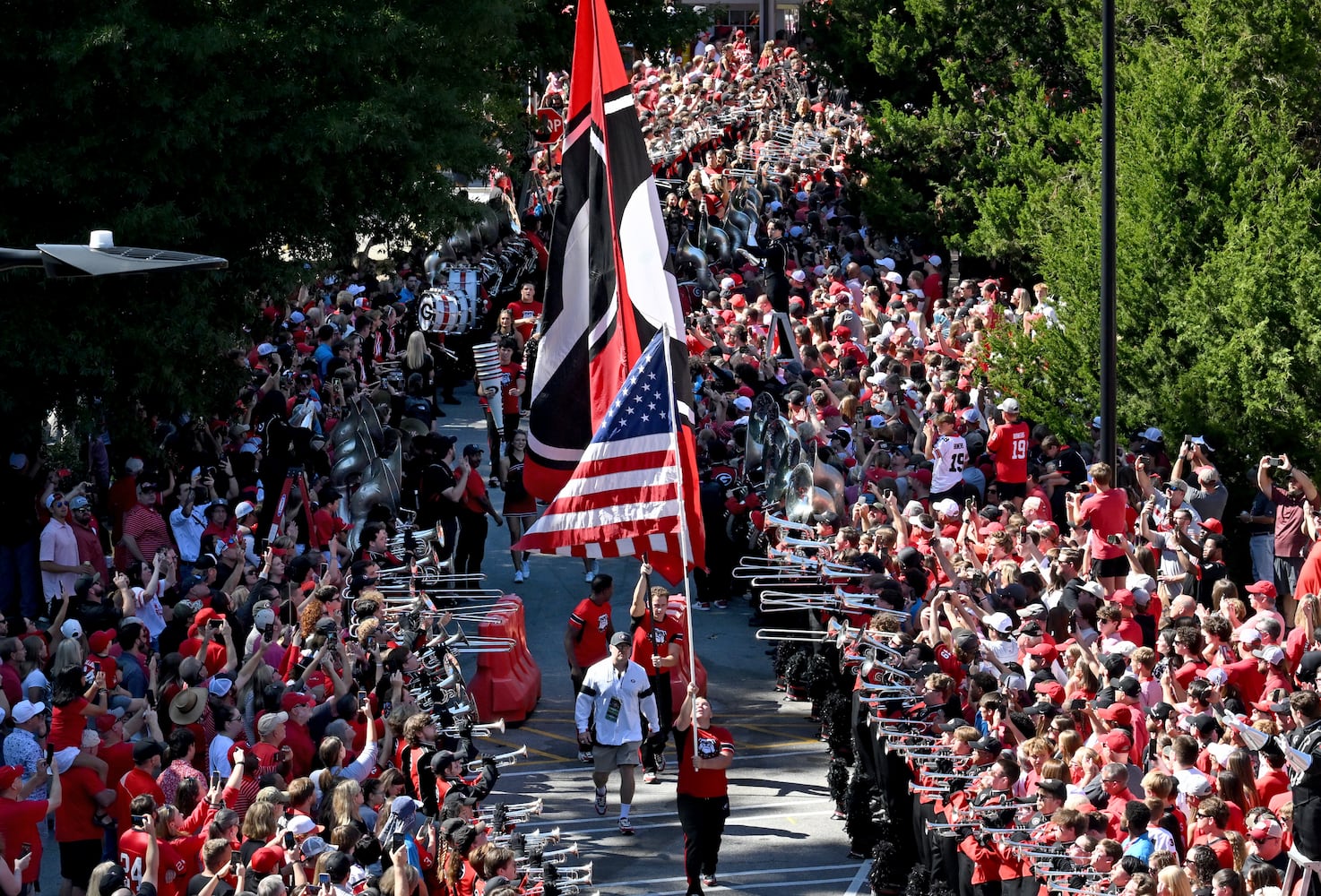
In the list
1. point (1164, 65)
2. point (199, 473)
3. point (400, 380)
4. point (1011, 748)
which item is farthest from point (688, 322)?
point (1011, 748)

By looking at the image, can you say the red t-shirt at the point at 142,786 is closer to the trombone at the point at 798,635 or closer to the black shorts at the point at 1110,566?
the trombone at the point at 798,635

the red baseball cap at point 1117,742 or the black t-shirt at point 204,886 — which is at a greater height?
the red baseball cap at point 1117,742

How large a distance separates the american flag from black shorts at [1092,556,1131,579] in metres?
5.17

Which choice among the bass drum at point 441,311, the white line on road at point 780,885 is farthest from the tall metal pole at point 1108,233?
the bass drum at point 441,311

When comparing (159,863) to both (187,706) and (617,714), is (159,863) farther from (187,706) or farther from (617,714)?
(617,714)

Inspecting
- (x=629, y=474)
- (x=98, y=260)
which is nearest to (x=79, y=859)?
(x=629, y=474)

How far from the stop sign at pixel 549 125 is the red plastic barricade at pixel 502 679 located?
20.9m

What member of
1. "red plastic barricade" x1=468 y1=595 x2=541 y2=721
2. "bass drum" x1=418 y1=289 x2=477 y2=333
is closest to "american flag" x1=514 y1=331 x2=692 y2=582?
"red plastic barricade" x1=468 y1=595 x2=541 y2=721

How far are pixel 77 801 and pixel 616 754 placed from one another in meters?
4.30

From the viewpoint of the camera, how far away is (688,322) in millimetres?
25391

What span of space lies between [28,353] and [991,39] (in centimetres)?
1757

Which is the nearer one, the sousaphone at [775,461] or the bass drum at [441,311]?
the sousaphone at [775,461]

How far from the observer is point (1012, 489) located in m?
18.9

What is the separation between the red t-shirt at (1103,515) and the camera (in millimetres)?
16219
